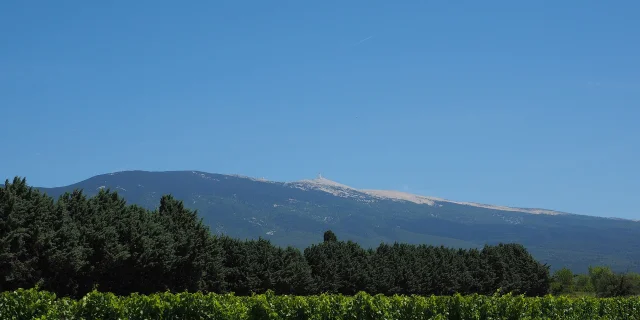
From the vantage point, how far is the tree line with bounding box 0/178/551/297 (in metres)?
49.2

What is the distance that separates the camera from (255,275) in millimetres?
73625

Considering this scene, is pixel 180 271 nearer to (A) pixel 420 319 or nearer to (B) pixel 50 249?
(B) pixel 50 249

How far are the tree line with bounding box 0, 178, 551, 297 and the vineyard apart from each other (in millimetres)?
18595

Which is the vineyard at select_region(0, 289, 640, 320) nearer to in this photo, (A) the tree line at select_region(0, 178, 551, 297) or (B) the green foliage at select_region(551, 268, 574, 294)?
(A) the tree line at select_region(0, 178, 551, 297)

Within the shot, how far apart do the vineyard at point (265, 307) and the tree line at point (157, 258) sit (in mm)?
18595

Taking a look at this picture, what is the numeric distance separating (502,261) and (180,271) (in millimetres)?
65779

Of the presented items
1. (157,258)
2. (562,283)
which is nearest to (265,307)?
(157,258)

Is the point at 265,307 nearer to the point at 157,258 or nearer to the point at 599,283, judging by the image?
the point at 157,258

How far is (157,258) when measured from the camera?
59.8 m

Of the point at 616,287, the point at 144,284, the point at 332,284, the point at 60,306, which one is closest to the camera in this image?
the point at 60,306

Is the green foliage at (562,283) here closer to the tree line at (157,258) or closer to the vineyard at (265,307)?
the tree line at (157,258)

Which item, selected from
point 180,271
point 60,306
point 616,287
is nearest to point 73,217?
point 180,271

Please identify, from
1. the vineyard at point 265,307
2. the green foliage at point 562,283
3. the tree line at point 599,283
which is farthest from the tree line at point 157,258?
the green foliage at point 562,283

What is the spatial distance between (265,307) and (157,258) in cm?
3475
